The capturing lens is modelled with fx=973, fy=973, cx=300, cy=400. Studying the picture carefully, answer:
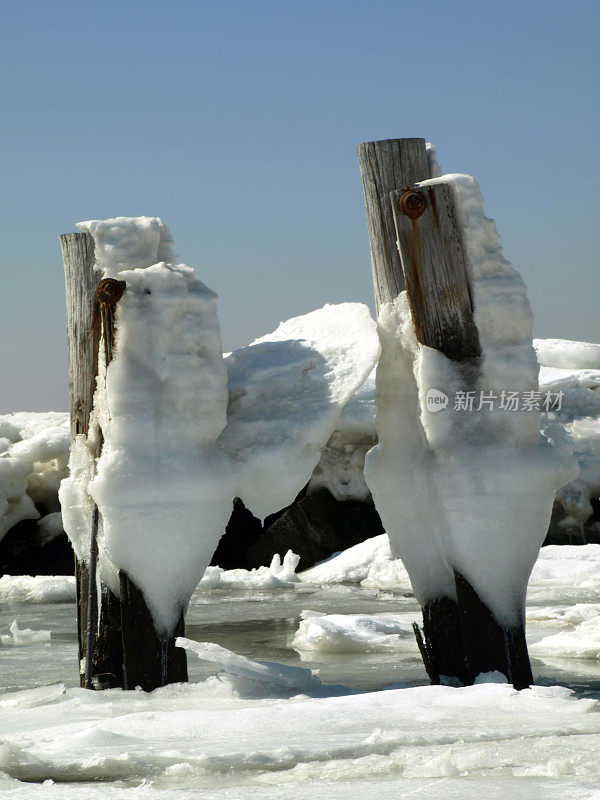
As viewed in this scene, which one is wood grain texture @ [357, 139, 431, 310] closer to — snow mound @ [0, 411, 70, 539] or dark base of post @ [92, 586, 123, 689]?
dark base of post @ [92, 586, 123, 689]

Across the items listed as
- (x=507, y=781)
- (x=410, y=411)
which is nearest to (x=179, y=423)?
(x=410, y=411)

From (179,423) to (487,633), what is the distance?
175 cm

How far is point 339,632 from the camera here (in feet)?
21.9

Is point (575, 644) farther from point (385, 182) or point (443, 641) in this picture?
point (385, 182)

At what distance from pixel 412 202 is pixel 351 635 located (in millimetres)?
3323

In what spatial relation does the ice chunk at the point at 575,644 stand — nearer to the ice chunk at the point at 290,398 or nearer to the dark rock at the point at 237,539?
the ice chunk at the point at 290,398

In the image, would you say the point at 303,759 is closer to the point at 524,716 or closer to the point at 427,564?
the point at 524,716

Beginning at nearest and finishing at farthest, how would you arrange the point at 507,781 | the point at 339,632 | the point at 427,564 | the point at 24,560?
the point at 507,781, the point at 427,564, the point at 339,632, the point at 24,560

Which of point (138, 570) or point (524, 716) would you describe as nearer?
point (524, 716)

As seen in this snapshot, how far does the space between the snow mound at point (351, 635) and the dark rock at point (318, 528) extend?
514cm

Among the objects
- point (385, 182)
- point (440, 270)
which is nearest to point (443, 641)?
point (440, 270)

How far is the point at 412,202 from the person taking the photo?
4551 millimetres

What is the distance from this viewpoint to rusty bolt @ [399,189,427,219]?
455 cm

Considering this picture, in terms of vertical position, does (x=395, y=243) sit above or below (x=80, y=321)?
above
